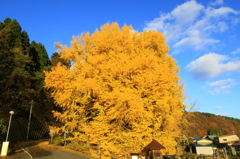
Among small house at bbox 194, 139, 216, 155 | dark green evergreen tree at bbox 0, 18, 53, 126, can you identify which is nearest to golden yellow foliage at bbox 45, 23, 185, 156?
dark green evergreen tree at bbox 0, 18, 53, 126

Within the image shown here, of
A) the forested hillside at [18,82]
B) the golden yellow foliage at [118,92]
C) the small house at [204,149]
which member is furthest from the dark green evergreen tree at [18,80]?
the small house at [204,149]

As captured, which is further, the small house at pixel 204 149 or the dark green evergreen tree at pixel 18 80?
the small house at pixel 204 149

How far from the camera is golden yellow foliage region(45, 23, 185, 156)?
12.1 m

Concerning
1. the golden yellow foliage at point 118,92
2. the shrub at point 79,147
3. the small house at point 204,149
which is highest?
the golden yellow foliage at point 118,92

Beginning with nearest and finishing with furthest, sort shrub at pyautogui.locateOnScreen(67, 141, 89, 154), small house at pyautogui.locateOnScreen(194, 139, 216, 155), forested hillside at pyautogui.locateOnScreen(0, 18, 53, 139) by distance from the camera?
shrub at pyautogui.locateOnScreen(67, 141, 89, 154), forested hillside at pyautogui.locateOnScreen(0, 18, 53, 139), small house at pyautogui.locateOnScreen(194, 139, 216, 155)

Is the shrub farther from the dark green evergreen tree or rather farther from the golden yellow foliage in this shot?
the dark green evergreen tree

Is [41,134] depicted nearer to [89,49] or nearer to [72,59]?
[72,59]

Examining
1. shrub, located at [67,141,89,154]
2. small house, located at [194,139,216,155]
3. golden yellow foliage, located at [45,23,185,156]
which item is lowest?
small house, located at [194,139,216,155]

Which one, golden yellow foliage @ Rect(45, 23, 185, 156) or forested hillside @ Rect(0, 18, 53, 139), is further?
forested hillside @ Rect(0, 18, 53, 139)

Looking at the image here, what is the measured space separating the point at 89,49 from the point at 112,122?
7328 millimetres

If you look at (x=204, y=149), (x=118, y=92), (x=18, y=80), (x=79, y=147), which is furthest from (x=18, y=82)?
(x=204, y=149)

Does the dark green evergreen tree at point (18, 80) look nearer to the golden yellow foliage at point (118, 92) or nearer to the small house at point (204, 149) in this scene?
the golden yellow foliage at point (118, 92)

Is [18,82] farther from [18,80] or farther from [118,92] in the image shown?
[118,92]

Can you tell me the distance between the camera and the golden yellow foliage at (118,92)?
1211 centimetres
